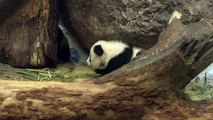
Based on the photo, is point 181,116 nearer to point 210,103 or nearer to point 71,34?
point 210,103

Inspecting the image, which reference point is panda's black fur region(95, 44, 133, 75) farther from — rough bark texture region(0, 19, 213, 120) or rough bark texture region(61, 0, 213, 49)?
rough bark texture region(0, 19, 213, 120)

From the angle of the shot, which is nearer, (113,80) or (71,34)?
(113,80)

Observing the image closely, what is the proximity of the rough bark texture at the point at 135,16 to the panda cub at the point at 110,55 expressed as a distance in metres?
0.11

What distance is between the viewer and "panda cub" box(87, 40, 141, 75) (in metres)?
4.64

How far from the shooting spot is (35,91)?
275cm

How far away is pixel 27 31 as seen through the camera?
4.70m

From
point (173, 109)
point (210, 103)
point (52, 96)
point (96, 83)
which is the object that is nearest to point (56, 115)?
Answer: point (52, 96)

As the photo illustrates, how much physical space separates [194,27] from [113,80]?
90 centimetres

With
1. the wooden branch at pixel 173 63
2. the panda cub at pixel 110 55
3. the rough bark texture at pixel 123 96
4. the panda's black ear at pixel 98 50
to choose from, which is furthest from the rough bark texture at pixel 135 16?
the rough bark texture at pixel 123 96

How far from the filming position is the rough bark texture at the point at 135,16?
178 inches

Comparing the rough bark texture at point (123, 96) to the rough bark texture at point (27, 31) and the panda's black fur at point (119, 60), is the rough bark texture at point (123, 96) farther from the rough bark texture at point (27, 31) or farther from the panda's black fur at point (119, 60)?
the rough bark texture at point (27, 31)

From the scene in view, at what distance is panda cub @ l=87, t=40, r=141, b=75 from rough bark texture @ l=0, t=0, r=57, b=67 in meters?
0.54

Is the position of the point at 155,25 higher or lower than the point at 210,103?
higher

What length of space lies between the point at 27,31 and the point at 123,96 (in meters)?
2.23
